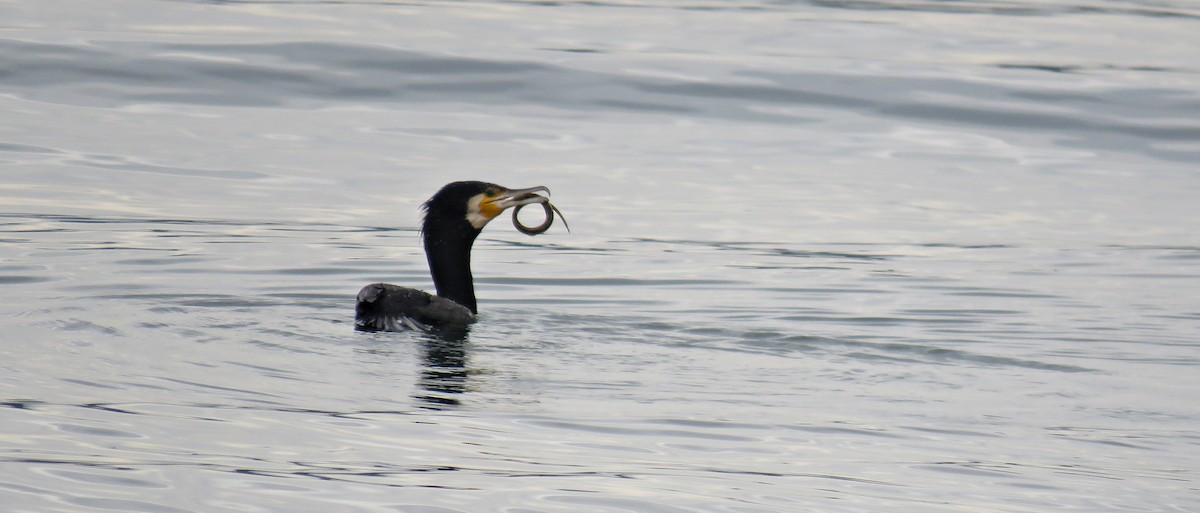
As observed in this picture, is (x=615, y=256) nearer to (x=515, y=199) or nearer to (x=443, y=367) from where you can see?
(x=515, y=199)

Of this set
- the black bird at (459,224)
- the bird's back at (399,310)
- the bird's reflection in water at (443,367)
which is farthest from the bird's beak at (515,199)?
the bird's reflection in water at (443,367)

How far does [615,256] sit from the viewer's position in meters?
13.4

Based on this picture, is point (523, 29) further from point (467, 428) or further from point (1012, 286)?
point (467, 428)

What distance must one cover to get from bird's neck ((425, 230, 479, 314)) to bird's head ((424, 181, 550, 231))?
11 cm

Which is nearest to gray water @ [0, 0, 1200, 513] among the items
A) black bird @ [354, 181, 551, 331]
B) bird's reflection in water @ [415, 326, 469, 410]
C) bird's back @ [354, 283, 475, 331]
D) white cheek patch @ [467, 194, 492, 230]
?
bird's reflection in water @ [415, 326, 469, 410]

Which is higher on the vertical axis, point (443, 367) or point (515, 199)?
point (515, 199)

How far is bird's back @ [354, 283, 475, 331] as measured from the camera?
961 centimetres

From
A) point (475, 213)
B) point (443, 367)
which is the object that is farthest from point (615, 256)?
point (443, 367)

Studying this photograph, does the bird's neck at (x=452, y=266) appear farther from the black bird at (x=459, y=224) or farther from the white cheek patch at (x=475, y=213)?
the white cheek patch at (x=475, y=213)

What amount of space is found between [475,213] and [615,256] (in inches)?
113

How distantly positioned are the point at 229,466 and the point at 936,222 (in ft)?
31.4

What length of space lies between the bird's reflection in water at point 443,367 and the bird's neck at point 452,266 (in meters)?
0.60

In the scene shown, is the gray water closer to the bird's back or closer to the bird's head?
the bird's back

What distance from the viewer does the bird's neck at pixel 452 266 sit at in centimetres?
1050
